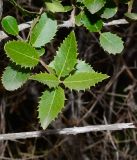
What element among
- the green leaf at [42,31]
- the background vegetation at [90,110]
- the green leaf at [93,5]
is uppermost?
the green leaf at [93,5]

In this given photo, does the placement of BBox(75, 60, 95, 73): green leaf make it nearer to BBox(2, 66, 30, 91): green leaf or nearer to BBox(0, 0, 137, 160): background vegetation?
BBox(2, 66, 30, 91): green leaf

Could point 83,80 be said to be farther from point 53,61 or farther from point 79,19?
point 79,19

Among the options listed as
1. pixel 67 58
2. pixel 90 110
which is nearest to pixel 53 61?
pixel 67 58

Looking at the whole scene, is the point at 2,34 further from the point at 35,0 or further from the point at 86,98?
the point at 86,98

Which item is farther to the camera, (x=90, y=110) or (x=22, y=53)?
(x=90, y=110)

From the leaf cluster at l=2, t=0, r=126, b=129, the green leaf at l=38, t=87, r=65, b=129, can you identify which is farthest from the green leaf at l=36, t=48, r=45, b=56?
the green leaf at l=38, t=87, r=65, b=129

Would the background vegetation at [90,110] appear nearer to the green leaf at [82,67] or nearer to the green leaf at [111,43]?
the green leaf at [111,43]

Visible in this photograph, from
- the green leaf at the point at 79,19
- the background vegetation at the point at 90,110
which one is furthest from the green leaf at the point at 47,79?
the background vegetation at the point at 90,110
